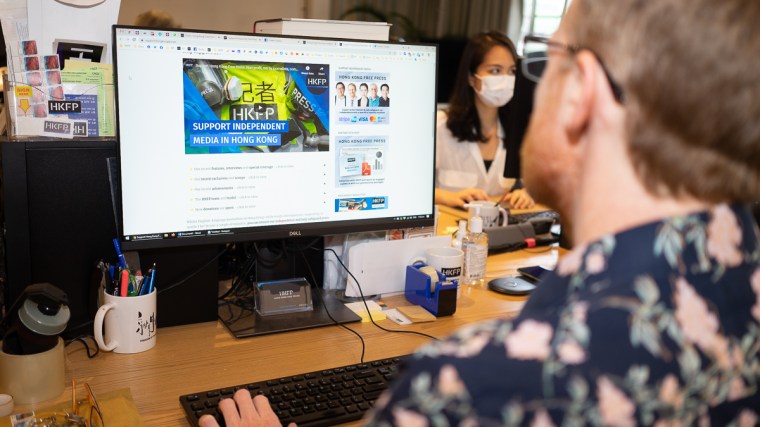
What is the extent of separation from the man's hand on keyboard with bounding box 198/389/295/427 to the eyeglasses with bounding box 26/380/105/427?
14 cm

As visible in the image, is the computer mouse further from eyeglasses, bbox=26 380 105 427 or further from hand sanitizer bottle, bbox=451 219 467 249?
eyeglasses, bbox=26 380 105 427

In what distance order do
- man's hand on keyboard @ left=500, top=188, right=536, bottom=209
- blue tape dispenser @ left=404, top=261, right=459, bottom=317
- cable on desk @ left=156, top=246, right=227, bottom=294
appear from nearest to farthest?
1. cable on desk @ left=156, top=246, right=227, bottom=294
2. blue tape dispenser @ left=404, top=261, right=459, bottom=317
3. man's hand on keyboard @ left=500, top=188, right=536, bottom=209

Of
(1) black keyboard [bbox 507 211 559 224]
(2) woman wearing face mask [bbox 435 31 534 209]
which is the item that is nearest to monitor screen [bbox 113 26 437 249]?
(1) black keyboard [bbox 507 211 559 224]

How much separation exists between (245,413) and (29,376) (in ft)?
1.06

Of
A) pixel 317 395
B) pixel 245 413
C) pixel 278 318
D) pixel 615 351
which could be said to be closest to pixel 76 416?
pixel 245 413

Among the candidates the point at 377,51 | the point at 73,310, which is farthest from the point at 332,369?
the point at 377,51

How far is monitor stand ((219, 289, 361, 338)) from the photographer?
1338 mm

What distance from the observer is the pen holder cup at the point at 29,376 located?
105 cm

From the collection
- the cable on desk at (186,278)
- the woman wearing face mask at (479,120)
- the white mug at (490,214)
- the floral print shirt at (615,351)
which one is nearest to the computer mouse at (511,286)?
the white mug at (490,214)

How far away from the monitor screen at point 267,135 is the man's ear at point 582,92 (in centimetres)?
73

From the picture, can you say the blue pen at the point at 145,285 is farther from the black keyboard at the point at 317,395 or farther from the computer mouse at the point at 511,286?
the computer mouse at the point at 511,286

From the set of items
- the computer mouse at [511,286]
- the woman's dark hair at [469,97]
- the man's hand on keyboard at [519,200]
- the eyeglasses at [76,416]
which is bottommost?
the eyeglasses at [76,416]

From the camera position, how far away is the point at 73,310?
1292 millimetres

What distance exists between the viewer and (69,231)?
4.16 ft
